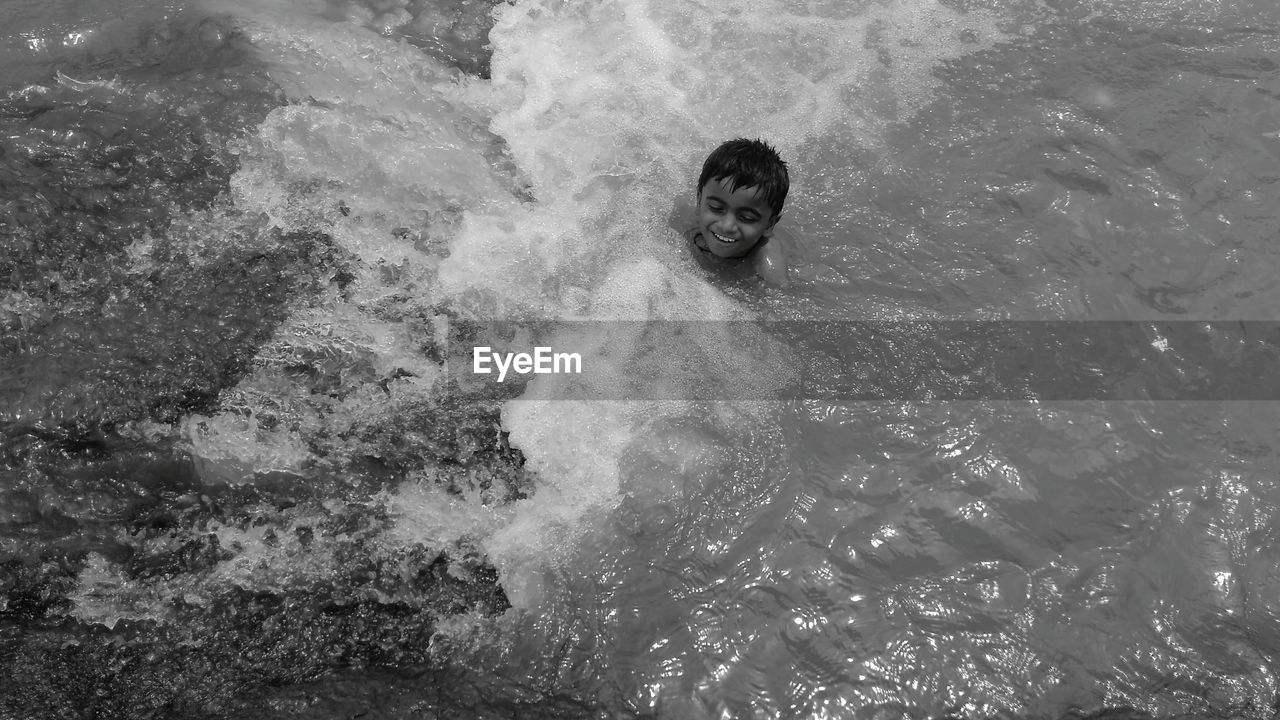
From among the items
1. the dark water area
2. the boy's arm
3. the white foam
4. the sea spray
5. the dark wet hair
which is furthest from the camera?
the boy's arm

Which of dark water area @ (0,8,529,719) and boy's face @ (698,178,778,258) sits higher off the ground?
boy's face @ (698,178,778,258)

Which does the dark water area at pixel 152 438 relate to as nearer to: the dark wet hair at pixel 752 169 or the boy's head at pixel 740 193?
the boy's head at pixel 740 193

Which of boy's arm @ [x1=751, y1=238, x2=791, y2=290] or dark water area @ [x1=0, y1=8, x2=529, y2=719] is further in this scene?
boy's arm @ [x1=751, y1=238, x2=791, y2=290]

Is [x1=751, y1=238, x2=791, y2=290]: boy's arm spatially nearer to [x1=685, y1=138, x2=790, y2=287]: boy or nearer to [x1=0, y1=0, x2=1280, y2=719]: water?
[x1=685, y1=138, x2=790, y2=287]: boy

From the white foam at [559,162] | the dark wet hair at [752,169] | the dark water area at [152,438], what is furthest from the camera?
the dark wet hair at [752,169]

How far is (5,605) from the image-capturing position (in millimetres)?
3137

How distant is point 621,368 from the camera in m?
3.96

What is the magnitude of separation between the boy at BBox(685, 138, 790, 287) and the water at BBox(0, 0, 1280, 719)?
0.62 ft

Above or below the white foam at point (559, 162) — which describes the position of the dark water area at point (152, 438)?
below

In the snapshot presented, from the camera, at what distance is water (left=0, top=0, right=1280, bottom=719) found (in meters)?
3.13

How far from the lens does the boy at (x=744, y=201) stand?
12.9 ft

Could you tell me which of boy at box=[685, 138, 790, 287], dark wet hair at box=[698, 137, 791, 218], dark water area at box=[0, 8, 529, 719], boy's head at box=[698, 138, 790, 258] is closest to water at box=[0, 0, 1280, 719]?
dark water area at box=[0, 8, 529, 719]

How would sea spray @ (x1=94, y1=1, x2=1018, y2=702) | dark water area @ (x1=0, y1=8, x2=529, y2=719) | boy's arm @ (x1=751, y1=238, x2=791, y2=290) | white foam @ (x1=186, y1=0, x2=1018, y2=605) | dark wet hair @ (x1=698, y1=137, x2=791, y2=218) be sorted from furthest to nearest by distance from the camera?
1. boy's arm @ (x1=751, y1=238, x2=791, y2=290)
2. dark wet hair @ (x1=698, y1=137, x2=791, y2=218)
3. white foam @ (x1=186, y1=0, x2=1018, y2=605)
4. sea spray @ (x1=94, y1=1, x2=1018, y2=702)
5. dark water area @ (x1=0, y1=8, x2=529, y2=719)

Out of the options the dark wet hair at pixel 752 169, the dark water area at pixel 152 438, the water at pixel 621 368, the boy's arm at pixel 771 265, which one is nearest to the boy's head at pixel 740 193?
the dark wet hair at pixel 752 169
